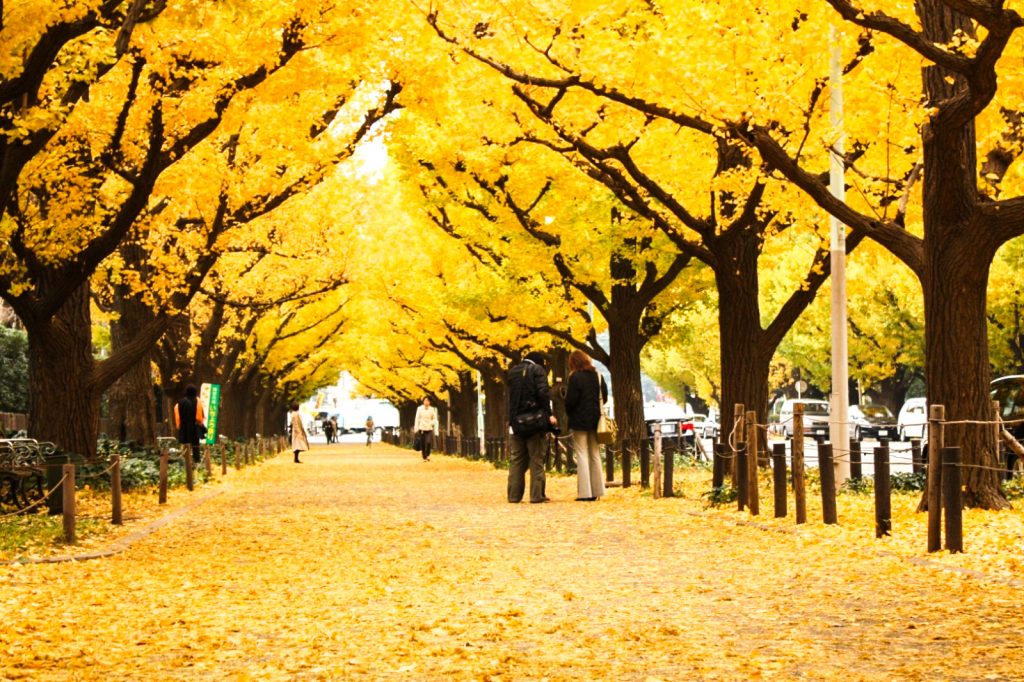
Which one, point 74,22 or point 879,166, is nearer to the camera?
point 74,22

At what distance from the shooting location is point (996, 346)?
44812 mm

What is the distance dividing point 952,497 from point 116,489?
30.4 ft

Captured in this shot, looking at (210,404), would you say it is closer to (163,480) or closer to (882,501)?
(163,480)

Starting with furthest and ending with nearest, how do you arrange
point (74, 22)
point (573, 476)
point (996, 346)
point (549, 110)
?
point (996, 346) < point (573, 476) < point (549, 110) < point (74, 22)

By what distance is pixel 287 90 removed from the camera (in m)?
19.3

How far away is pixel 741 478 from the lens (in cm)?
1728

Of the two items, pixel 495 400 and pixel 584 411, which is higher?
pixel 495 400

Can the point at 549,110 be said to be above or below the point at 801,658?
above

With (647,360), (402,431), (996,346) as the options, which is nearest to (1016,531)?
(996,346)

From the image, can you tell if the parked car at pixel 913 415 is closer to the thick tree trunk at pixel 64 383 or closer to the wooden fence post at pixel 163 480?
the thick tree trunk at pixel 64 383

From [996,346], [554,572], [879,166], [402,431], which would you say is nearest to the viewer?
[554,572]

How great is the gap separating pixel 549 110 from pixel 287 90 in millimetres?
3629

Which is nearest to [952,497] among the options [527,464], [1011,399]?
[527,464]

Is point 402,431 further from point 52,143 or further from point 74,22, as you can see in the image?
point 74,22
